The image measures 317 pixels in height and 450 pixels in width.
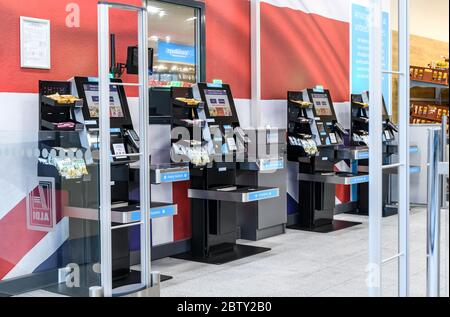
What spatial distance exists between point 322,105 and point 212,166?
2.31 m

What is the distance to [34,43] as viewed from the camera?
16.5 ft

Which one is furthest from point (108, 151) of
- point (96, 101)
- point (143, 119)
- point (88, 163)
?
point (96, 101)

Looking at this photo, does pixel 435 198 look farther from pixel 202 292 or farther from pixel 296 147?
pixel 296 147

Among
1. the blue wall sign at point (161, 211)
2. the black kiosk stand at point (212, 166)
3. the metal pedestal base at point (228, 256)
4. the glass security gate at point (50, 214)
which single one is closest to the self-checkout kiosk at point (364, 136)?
the metal pedestal base at point (228, 256)

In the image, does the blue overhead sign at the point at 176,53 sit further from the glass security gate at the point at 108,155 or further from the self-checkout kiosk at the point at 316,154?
the glass security gate at the point at 108,155

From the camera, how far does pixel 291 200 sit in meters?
7.86

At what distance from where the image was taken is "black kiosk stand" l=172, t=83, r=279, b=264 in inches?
226

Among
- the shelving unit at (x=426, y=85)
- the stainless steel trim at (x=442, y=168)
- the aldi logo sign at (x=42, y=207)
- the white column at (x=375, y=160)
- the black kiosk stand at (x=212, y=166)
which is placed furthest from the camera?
the shelving unit at (x=426, y=85)

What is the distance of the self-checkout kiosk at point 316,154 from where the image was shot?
7363 mm

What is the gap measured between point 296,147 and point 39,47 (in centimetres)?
331

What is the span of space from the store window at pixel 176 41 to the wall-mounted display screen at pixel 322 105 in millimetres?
1737

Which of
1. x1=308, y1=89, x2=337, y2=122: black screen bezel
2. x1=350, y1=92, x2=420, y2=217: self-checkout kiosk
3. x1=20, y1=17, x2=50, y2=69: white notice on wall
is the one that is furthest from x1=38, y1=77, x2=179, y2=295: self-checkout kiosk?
x1=350, y1=92, x2=420, y2=217: self-checkout kiosk

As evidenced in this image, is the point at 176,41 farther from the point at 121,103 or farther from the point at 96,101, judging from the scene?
the point at 96,101

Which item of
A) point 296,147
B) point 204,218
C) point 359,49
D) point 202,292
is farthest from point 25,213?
point 359,49
